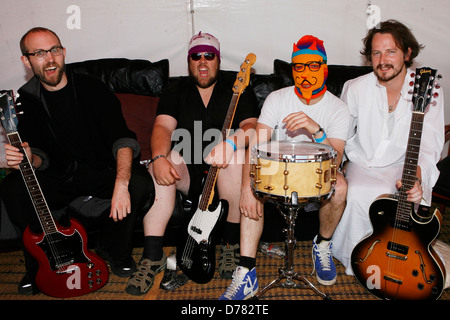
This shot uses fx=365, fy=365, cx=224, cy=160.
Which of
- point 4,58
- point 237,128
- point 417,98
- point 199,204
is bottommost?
→ point 199,204

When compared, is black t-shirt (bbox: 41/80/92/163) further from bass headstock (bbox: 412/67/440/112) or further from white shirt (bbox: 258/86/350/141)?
bass headstock (bbox: 412/67/440/112)

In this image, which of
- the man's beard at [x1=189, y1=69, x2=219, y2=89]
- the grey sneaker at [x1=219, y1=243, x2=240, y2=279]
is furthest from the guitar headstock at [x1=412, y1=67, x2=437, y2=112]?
the grey sneaker at [x1=219, y1=243, x2=240, y2=279]

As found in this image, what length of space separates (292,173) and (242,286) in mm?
731

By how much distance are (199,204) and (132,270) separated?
1.96 ft

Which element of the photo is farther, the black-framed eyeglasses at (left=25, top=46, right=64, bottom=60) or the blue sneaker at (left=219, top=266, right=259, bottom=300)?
the black-framed eyeglasses at (left=25, top=46, right=64, bottom=60)

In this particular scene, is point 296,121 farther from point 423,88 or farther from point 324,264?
point 324,264

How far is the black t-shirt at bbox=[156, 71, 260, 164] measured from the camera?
2424mm

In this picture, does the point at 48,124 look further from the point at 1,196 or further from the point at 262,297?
the point at 262,297

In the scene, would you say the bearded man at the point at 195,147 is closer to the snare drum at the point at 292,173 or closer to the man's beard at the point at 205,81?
the man's beard at the point at 205,81

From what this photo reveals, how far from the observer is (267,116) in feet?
7.33

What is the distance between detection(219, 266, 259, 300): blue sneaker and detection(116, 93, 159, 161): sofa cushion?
1142 mm

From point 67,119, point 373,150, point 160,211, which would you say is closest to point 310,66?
point 373,150

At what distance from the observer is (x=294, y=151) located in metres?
1.79

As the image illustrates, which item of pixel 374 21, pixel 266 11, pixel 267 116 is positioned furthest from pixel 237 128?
pixel 374 21
